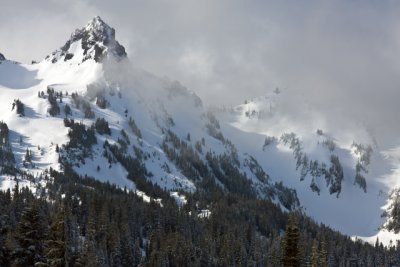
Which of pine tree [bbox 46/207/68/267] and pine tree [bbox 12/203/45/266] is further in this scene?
pine tree [bbox 12/203/45/266]

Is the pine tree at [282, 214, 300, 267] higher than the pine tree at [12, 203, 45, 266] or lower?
higher

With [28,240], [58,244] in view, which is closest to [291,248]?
[58,244]

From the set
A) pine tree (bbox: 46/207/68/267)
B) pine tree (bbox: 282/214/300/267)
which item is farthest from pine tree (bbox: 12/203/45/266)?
pine tree (bbox: 282/214/300/267)

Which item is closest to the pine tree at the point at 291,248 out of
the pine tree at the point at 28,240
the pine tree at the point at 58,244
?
the pine tree at the point at 58,244

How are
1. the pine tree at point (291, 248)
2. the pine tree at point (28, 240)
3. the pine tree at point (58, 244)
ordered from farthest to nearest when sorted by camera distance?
the pine tree at point (291, 248) < the pine tree at point (28, 240) < the pine tree at point (58, 244)

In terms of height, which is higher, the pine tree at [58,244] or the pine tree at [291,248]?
the pine tree at [291,248]

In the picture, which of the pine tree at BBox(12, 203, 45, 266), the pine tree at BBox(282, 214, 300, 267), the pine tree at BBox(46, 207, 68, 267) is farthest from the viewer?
the pine tree at BBox(282, 214, 300, 267)

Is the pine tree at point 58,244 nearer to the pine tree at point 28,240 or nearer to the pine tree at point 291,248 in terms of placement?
the pine tree at point 28,240

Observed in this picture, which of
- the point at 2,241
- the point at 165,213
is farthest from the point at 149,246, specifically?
the point at 2,241

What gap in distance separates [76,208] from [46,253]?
146 meters

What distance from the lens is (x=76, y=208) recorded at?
581ft

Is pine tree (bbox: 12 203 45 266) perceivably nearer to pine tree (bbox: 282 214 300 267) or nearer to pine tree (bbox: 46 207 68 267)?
pine tree (bbox: 46 207 68 267)

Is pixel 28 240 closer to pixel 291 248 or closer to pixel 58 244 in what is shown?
pixel 58 244

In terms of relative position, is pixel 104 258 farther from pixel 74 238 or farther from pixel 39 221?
pixel 39 221
